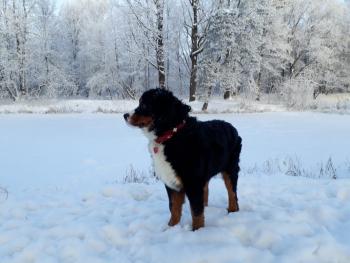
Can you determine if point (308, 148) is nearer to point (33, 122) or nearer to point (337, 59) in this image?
point (33, 122)

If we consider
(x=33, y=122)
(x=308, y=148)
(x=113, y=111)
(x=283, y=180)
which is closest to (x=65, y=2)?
(x=113, y=111)

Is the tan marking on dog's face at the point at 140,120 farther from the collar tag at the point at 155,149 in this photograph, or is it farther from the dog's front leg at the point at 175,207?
the dog's front leg at the point at 175,207

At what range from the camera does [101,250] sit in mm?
3395

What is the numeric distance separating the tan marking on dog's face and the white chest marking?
0.10 m

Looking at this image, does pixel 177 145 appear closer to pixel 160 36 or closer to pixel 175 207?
pixel 175 207

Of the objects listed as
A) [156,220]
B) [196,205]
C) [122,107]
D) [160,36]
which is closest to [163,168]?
[196,205]

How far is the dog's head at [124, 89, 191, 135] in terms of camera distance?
3.60 metres

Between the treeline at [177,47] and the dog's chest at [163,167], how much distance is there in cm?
1842

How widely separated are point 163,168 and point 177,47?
2827cm

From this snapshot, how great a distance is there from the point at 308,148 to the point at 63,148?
269 inches

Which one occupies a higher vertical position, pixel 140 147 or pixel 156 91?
pixel 156 91

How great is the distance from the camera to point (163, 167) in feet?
11.8

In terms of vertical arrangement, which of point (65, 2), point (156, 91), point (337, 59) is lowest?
point (156, 91)

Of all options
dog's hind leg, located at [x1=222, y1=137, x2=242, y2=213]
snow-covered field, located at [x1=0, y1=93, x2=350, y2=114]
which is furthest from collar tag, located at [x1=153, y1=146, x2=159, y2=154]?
snow-covered field, located at [x1=0, y1=93, x2=350, y2=114]
